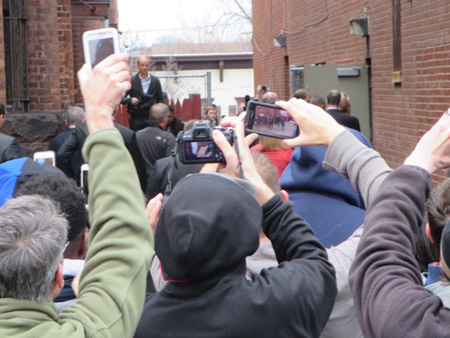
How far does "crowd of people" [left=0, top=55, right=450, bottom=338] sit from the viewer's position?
1.97 meters

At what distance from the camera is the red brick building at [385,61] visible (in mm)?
8406

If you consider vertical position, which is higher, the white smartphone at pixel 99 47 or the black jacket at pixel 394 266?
the white smartphone at pixel 99 47

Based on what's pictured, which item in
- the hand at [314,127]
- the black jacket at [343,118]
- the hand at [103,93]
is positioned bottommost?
the black jacket at [343,118]

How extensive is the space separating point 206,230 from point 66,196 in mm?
1185

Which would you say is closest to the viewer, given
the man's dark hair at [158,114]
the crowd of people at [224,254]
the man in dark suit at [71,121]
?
the crowd of people at [224,254]

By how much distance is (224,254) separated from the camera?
216 cm

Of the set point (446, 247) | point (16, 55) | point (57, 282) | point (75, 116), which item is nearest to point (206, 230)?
point (57, 282)

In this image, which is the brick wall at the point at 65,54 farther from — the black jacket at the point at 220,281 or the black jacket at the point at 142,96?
the black jacket at the point at 220,281

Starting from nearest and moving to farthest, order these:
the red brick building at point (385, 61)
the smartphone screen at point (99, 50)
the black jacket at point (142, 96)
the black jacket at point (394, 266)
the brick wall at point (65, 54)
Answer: the black jacket at point (394, 266) < the smartphone screen at point (99, 50) < the red brick building at point (385, 61) < the brick wall at point (65, 54) < the black jacket at point (142, 96)

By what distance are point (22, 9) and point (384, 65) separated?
5.16m

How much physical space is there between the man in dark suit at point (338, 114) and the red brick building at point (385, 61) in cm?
66

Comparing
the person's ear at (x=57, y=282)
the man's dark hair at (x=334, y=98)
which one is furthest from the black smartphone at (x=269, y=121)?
the man's dark hair at (x=334, y=98)

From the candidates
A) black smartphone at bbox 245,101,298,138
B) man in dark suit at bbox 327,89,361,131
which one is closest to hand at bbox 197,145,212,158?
black smartphone at bbox 245,101,298,138

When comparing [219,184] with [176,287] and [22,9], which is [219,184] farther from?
[22,9]
